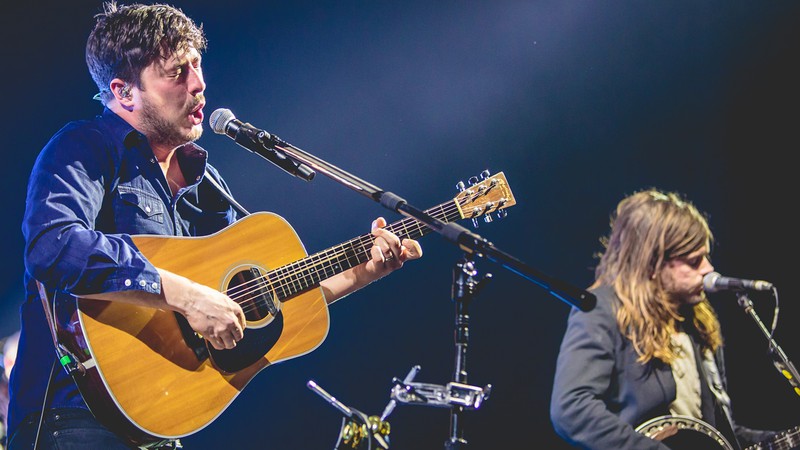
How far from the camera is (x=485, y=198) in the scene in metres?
3.20

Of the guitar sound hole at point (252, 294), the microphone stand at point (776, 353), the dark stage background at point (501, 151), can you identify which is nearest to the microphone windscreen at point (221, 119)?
the guitar sound hole at point (252, 294)

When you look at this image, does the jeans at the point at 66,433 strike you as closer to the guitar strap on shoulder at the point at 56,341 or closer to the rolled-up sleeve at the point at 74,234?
the guitar strap on shoulder at the point at 56,341

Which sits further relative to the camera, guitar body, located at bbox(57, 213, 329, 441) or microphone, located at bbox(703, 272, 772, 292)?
microphone, located at bbox(703, 272, 772, 292)

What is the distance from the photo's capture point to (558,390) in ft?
10.1

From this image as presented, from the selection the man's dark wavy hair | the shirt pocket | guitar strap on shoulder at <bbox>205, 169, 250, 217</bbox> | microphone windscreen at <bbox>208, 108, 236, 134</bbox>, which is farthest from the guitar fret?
the man's dark wavy hair

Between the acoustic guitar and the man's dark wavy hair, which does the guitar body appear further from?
the man's dark wavy hair

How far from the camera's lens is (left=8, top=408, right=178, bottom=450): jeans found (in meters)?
2.17

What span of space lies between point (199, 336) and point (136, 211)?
535 millimetres

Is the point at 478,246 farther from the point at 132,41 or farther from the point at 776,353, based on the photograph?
the point at 776,353

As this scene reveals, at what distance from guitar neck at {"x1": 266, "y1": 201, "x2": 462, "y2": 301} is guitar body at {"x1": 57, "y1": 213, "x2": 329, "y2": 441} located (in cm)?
5

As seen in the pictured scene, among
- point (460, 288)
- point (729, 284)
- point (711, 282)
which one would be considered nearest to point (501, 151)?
point (711, 282)

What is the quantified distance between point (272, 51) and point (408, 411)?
Result: 2.59m

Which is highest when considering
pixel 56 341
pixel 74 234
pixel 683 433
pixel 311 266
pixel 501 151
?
pixel 501 151

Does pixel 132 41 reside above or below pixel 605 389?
above
